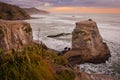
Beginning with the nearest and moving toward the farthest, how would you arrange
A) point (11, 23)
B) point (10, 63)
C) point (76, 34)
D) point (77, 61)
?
point (10, 63) < point (11, 23) < point (77, 61) < point (76, 34)

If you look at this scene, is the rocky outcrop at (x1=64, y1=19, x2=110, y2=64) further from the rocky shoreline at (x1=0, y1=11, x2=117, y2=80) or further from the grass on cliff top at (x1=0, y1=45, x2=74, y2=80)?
the grass on cliff top at (x1=0, y1=45, x2=74, y2=80)

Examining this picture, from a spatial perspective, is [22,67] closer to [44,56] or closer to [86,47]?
[44,56]

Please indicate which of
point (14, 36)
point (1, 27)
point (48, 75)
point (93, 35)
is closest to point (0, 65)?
point (48, 75)

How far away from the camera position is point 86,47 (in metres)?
27.0

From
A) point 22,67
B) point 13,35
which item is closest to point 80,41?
point 13,35

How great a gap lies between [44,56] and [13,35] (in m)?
13.1

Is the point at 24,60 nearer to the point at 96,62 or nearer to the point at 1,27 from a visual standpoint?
the point at 1,27

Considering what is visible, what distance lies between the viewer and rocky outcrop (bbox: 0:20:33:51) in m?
21.9

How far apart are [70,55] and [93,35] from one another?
4.38 meters

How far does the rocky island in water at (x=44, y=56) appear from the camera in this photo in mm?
7984

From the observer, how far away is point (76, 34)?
91.9ft

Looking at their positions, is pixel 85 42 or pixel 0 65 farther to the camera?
pixel 85 42

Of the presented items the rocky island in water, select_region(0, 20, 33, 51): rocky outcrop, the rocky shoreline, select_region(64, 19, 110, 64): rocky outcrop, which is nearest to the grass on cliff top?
the rocky island in water

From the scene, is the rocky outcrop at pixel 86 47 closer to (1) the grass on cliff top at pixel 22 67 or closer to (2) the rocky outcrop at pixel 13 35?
(2) the rocky outcrop at pixel 13 35
